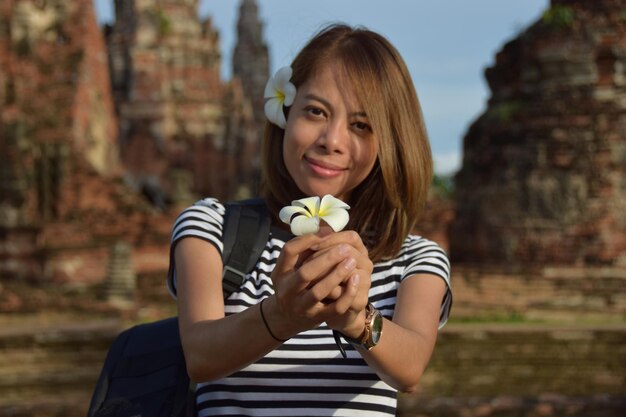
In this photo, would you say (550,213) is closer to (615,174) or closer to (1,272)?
(615,174)

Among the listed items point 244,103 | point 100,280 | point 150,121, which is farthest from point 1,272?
point 244,103

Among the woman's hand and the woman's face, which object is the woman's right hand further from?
the woman's face

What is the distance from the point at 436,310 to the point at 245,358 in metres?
0.48

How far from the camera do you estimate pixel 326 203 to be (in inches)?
61.1

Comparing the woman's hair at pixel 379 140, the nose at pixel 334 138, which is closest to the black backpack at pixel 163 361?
the woman's hair at pixel 379 140

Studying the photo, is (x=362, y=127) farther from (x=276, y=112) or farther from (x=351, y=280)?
(x=351, y=280)

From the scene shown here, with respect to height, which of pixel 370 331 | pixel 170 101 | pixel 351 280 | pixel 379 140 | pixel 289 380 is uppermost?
pixel 170 101

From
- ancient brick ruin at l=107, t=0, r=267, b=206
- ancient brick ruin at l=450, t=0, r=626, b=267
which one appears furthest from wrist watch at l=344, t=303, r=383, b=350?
ancient brick ruin at l=107, t=0, r=267, b=206

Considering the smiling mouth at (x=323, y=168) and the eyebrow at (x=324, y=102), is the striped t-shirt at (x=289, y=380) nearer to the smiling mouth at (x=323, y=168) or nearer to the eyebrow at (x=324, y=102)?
the smiling mouth at (x=323, y=168)

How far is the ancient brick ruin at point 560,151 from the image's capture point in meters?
12.5

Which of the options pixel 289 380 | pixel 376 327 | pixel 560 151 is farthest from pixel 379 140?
pixel 560 151

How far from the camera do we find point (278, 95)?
1.97 metres

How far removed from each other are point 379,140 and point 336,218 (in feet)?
1.34

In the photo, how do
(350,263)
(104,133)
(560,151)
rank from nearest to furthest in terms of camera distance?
1. (350,263)
2. (560,151)
3. (104,133)
